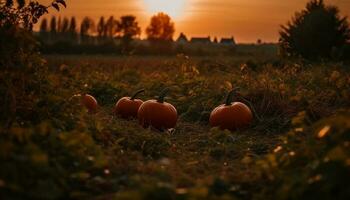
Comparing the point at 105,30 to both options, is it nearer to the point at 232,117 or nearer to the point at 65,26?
the point at 65,26

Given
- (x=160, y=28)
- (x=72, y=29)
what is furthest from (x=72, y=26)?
(x=160, y=28)

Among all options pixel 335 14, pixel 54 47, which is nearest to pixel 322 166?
pixel 335 14

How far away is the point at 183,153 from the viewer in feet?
15.4

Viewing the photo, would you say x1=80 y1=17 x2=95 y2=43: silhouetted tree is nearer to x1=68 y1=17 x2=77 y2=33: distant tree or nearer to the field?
x1=68 y1=17 x2=77 y2=33: distant tree

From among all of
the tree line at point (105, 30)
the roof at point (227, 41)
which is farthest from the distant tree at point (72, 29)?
the roof at point (227, 41)

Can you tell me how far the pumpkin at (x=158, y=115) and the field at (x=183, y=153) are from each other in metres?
0.19

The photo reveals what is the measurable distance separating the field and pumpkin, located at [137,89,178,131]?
0.19 metres

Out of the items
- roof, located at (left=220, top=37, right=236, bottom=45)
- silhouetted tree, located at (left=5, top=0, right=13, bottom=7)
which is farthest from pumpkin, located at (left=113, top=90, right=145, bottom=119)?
roof, located at (left=220, top=37, right=236, bottom=45)

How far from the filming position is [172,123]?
6164 mm

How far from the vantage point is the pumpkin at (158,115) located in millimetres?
6043

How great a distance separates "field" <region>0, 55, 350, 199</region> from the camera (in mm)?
2562

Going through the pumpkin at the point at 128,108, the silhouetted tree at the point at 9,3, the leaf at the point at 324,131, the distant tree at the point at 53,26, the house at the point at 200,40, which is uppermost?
the distant tree at the point at 53,26

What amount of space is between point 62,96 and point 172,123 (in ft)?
6.69

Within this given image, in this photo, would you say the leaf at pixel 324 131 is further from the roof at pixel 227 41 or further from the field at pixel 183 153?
the roof at pixel 227 41
